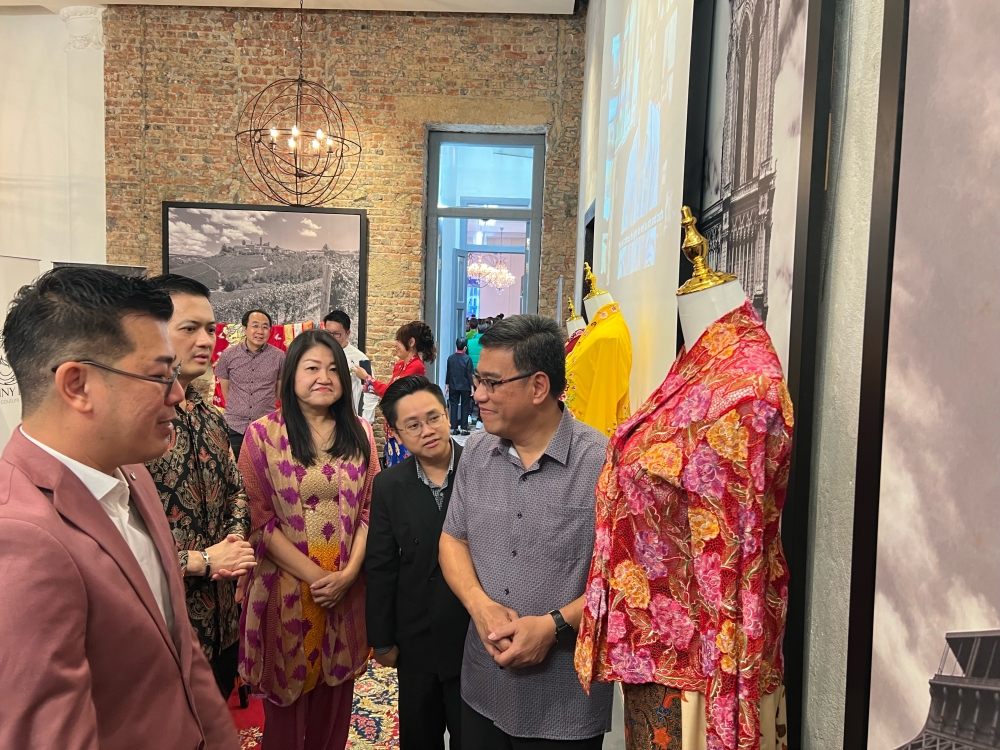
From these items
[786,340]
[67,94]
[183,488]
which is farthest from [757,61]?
[67,94]

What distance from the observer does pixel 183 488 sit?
2014mm

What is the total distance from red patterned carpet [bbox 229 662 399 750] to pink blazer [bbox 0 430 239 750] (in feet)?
6.26

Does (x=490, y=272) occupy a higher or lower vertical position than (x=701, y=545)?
higher

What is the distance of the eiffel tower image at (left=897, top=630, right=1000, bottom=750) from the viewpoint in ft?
2.56

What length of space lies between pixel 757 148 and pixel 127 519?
1.75 m

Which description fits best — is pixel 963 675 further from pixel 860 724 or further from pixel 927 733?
pixel 860 724

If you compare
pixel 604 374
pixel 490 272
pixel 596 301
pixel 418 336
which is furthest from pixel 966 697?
pixel 490 272

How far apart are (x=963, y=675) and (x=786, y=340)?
0.87 meters

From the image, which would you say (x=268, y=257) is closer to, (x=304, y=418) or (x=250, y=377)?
(x=250, y=377)

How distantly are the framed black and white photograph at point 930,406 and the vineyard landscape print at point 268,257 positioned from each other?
23.1ft

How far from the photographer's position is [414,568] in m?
2.16

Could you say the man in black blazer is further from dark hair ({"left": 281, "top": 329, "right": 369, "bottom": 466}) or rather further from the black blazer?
dark hair ({"left": 281, "top": 329, "right": 369, "bottom": 466})

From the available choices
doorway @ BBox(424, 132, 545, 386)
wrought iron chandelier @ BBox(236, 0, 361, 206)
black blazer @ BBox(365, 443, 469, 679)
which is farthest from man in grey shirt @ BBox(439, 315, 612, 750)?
wrought iron chandelier @ BBox(236, 0, 361, 206)

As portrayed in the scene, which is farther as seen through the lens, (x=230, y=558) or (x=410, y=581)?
(x=410, y=581)
